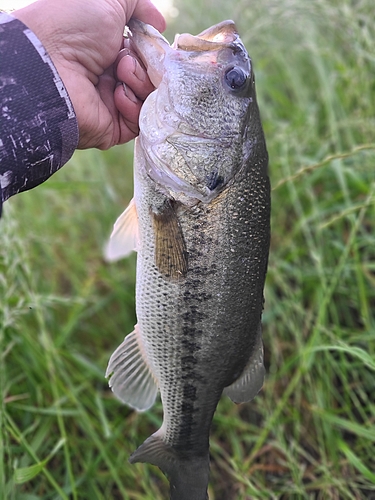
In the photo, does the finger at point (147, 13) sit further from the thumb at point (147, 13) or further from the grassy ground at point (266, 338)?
the grassy ground at point (266, 338)

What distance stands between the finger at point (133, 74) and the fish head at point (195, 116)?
6cm

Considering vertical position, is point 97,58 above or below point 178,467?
above

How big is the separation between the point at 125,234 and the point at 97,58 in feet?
2.19

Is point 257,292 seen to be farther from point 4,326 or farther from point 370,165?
point 370,165

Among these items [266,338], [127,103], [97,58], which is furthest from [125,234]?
[266,338]

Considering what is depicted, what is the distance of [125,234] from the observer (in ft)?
5.96

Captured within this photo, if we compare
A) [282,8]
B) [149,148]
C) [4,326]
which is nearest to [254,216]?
[149,148]

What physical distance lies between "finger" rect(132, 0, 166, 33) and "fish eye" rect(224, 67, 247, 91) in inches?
16.1

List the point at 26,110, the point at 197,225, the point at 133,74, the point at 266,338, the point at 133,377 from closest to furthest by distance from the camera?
the point at 26,110 → the point at 197,225 → the point at 133,74 → the point at 133,377 → the point at 266,338

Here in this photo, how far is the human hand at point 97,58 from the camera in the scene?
1.59 m

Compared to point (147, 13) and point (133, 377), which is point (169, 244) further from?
point (147, 13)

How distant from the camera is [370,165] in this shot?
92.5 inches

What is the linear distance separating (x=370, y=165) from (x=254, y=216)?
3.48 ft

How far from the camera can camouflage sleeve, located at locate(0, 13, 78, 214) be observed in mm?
1429
